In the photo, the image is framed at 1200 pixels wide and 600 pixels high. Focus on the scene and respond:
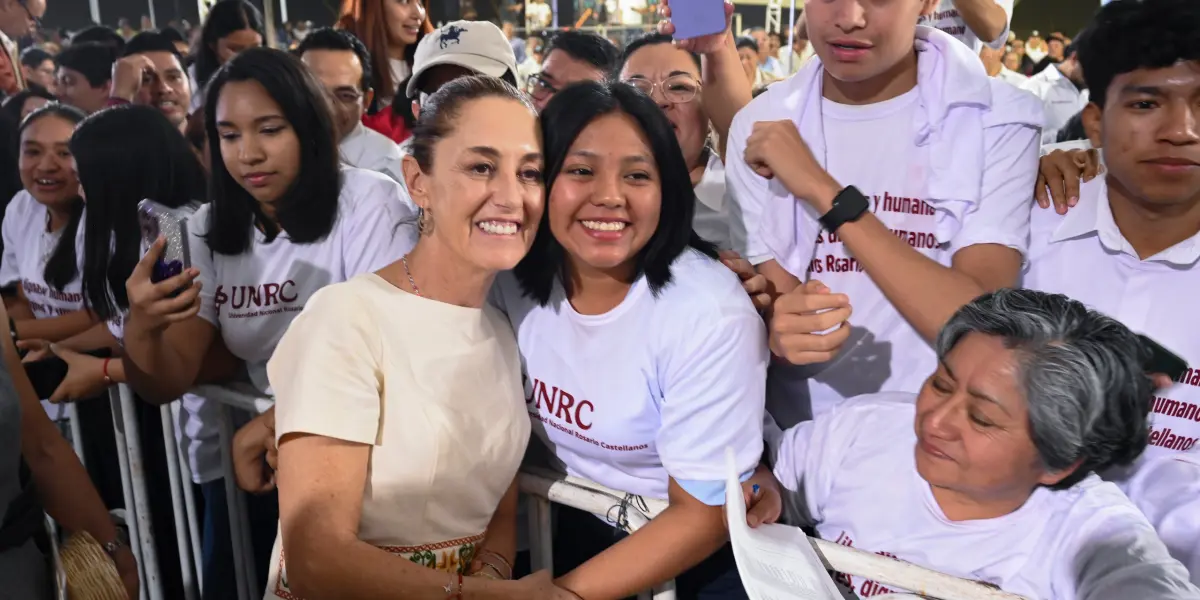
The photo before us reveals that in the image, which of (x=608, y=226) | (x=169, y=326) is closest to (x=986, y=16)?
(x=608, y=226)

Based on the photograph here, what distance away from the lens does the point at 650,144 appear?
68.1 inches

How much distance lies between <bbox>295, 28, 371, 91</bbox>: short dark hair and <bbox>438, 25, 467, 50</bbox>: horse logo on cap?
38 cm

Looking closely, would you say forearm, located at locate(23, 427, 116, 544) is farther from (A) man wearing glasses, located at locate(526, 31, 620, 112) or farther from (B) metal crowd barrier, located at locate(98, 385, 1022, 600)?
(A) man wearing glasses, located at locate(526, 31, 620, 112)

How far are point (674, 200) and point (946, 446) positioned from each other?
0.70 meters

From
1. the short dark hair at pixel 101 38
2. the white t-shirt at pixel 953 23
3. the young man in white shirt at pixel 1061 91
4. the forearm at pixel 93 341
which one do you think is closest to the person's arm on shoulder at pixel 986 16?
the white t-shirt at pixel 953 23

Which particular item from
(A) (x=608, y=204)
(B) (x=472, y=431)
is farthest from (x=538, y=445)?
(A) (x=608, y=204)

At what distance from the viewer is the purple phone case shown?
203 cm

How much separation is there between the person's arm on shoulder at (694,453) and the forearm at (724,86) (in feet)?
3.32

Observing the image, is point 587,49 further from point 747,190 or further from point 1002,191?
point 1002,191

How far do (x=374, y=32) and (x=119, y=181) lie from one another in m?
1.44

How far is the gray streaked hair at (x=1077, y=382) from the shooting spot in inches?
52.9

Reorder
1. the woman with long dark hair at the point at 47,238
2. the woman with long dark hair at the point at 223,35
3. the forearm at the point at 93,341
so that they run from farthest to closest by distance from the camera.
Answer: the woman with long dark hair at the point at 223,35 → the woman with long dark hair at the point at 47,238 → the forearm at the point at 93,341

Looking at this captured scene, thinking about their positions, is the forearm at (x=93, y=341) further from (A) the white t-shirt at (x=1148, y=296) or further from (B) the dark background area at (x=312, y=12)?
(B) the dark background area at (x=312, y=12)

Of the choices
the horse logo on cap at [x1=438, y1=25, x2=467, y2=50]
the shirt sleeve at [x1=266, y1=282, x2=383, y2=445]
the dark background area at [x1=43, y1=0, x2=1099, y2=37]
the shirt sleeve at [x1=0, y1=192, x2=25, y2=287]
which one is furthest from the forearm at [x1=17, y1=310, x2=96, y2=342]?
the dark background area at [x1=43, y1=0, x2=1099, y2=37]
